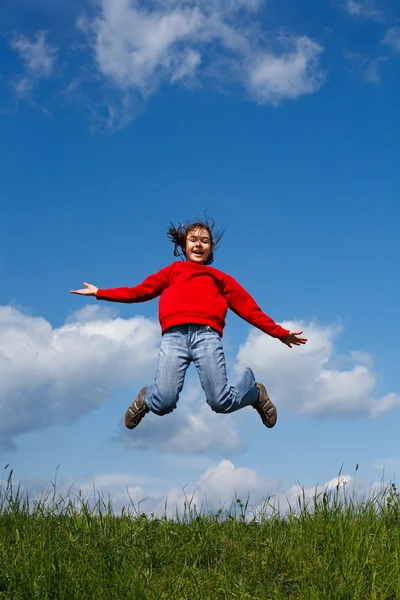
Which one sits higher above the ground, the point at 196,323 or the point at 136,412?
the point at 196,323

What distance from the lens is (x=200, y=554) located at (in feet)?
21.0

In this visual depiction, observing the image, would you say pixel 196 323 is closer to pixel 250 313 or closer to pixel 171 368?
pixel 171 368

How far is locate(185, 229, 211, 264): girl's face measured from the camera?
8.07 metres

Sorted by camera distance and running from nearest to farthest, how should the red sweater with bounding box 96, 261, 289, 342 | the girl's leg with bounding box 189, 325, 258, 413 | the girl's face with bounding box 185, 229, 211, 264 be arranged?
the girl's leg with bounding box 189, 325, 258, 413
the red sweater with bounding box 96, 261, 289, 342
the girl's face with bounding box 185, 229, 211, 264

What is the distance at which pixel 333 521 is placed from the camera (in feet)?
21.9

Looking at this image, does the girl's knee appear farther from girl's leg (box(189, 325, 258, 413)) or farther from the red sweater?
the red sweater

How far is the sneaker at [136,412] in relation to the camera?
787 centimetres

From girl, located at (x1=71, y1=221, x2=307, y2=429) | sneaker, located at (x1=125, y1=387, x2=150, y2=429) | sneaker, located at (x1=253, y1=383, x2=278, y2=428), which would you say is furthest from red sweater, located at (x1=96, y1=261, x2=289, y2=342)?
sneaker, located at (x1=125, y1=387, x2=150, y2=429)

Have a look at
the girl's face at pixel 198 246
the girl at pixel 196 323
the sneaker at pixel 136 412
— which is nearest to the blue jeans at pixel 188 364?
the girl at pixel 196 323

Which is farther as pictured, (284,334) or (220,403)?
(284,334)

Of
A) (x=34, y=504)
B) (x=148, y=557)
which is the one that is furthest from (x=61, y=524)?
(x=148, y=557)

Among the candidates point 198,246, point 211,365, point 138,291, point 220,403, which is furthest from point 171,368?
point 198,246

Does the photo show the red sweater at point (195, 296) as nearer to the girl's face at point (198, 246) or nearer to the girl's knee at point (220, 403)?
the girl's face at point (198, 246)

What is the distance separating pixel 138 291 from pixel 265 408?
2.03m
